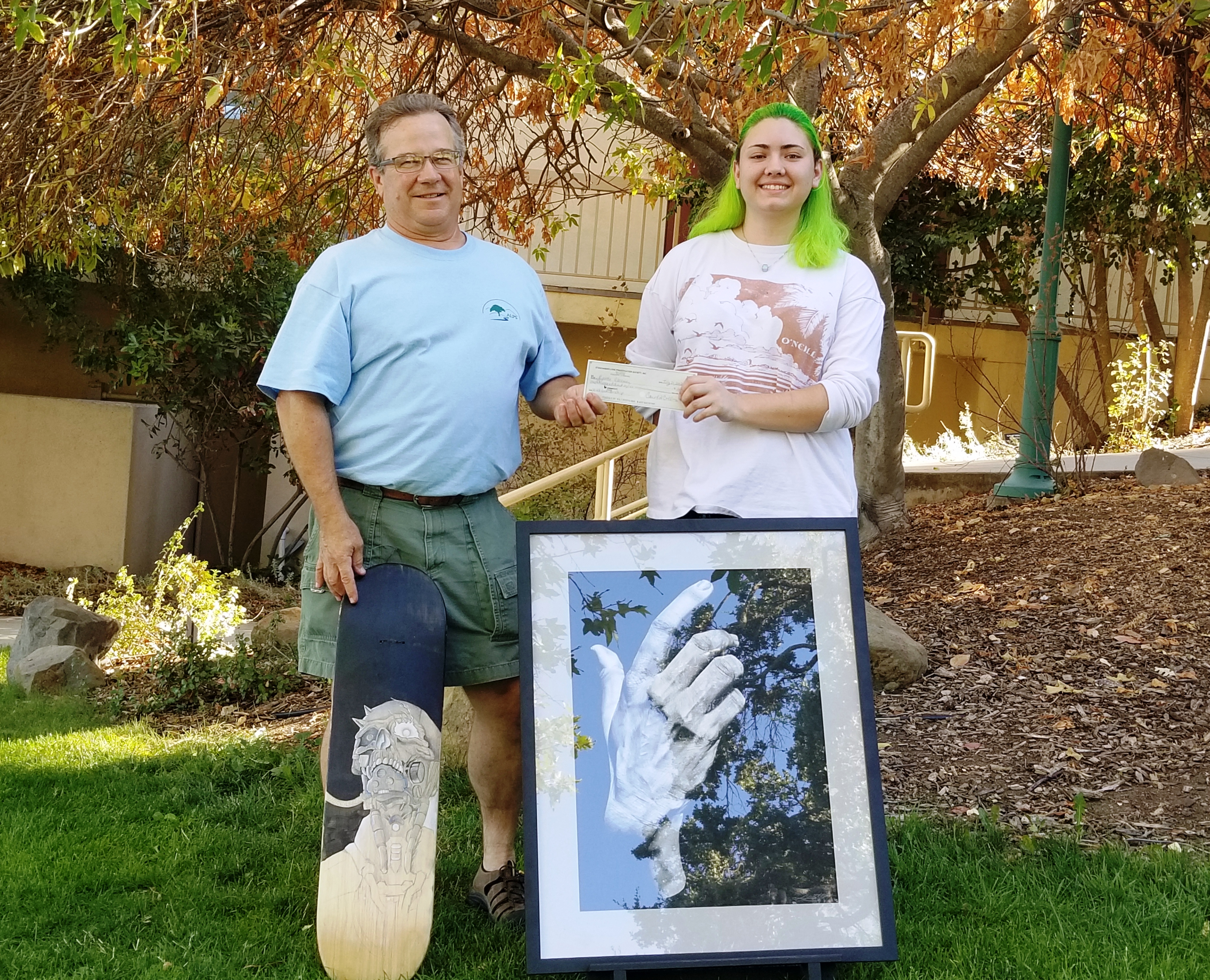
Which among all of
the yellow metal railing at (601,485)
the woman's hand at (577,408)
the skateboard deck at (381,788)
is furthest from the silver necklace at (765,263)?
the yellow metal railing at (601,485)

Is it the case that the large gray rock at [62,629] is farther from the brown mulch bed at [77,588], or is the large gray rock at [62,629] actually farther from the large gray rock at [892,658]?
the large gray rock at [892,658]

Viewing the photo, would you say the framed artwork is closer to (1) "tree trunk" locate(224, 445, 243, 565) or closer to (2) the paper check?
(2) the paper check

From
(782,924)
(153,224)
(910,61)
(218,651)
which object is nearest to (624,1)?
(910,61)

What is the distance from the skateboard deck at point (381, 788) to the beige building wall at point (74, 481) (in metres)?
7.99

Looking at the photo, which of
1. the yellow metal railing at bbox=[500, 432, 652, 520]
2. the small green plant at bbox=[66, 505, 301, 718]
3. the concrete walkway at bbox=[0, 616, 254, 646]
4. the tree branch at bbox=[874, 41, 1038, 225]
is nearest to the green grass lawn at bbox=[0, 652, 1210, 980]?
the yellow metal railing at bbox=[500, 432, 652, 520]

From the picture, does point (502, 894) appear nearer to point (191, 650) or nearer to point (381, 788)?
point (381, 788)

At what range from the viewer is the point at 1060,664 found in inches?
213

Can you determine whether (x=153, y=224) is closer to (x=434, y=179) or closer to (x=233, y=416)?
(x=233, y=416)

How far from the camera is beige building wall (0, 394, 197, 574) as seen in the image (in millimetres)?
10516

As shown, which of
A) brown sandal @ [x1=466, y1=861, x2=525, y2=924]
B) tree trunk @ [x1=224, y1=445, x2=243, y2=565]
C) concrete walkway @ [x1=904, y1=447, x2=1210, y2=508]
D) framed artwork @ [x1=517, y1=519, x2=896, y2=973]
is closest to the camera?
framed artwork @ [x1=517, y1=519, x2=896, y2=973]

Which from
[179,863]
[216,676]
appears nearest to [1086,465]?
[216,676]

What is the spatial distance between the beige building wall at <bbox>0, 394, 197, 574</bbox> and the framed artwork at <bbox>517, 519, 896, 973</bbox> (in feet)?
27.0

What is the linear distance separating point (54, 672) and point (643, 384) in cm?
465

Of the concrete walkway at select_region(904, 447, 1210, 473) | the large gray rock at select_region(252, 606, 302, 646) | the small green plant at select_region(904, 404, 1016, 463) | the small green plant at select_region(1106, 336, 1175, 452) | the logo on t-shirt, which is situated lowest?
the large gray rock at select_region(252, 606, 302, 646)
